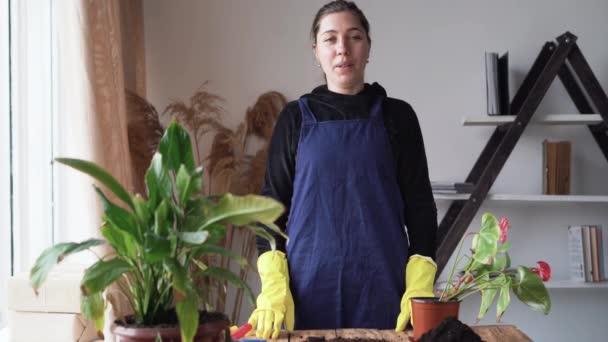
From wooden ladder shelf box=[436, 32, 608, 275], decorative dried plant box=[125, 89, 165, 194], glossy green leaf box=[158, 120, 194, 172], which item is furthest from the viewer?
wooden ladder shelf box=[436, 32, 608, 275]

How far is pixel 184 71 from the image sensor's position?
380 centimetres

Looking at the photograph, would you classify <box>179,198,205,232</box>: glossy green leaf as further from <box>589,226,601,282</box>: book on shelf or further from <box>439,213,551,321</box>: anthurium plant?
<box>589,226,601,282</box>: book on shelf

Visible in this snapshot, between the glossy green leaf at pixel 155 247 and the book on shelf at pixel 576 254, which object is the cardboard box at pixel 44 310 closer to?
the glossy green leaf at pixel 155 247

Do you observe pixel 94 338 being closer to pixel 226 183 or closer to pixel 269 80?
pixel 226 183

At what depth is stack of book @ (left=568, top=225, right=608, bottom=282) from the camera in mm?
3658

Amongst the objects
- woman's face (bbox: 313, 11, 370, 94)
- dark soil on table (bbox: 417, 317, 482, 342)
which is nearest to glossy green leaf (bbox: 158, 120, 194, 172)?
dark soil on table (bbox: 417, 317, 482, 342)

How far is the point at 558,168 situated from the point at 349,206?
6.99ft

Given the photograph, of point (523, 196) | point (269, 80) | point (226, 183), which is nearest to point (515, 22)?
point (523, 196)

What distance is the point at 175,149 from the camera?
102 cm

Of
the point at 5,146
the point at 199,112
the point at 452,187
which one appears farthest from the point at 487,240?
the point at 199,112

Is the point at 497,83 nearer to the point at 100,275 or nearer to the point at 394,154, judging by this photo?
the point at 394,154

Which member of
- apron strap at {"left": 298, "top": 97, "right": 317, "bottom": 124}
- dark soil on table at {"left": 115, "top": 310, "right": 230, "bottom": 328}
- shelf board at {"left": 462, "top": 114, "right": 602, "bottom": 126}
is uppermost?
shelf board at {"left": 462, "top": 114, "right": 602, "bottom": 126}

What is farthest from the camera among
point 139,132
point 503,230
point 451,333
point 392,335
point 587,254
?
point 587,254

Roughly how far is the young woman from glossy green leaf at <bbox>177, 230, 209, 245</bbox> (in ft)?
3.22
